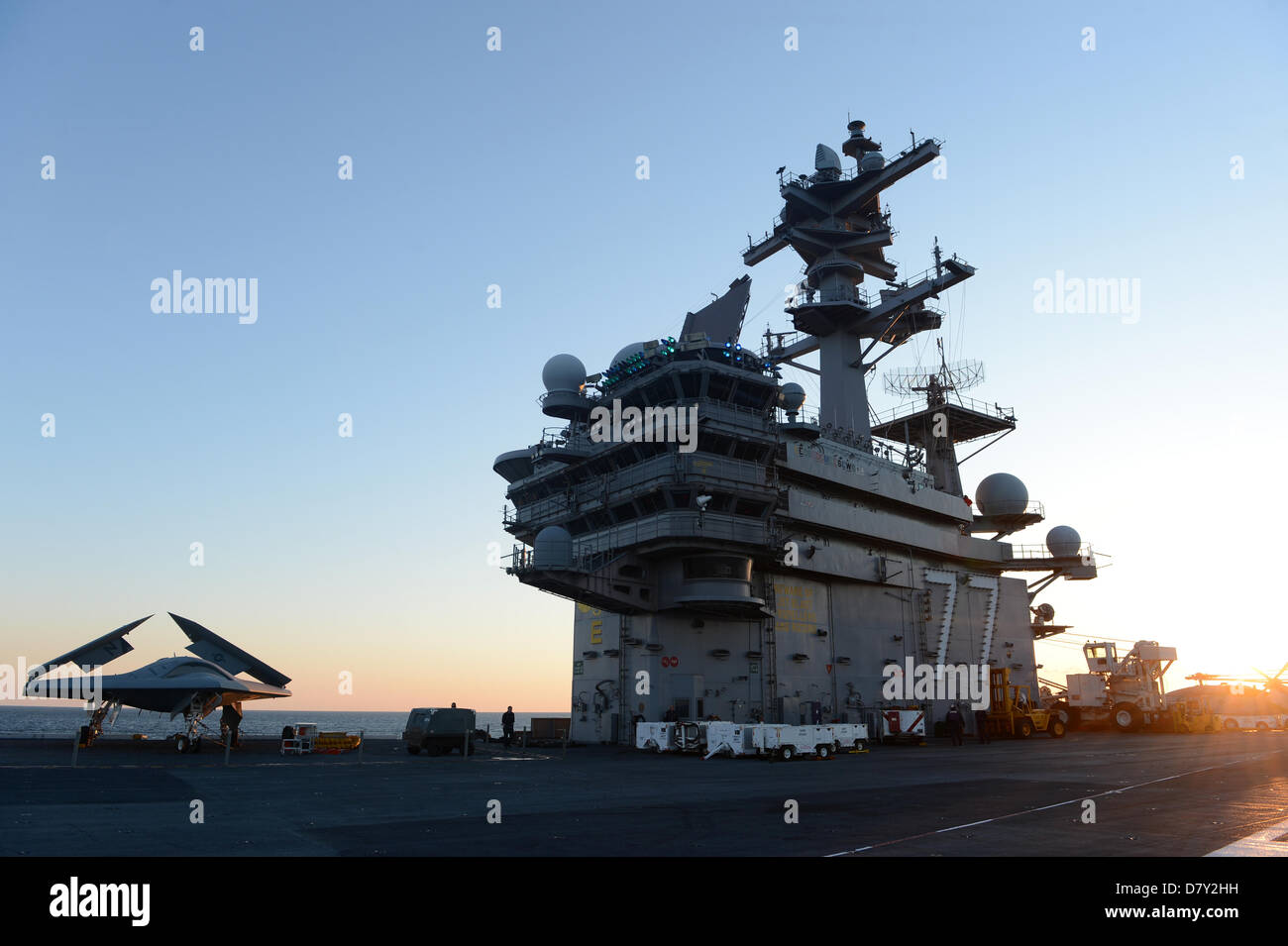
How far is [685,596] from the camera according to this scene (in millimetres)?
42500

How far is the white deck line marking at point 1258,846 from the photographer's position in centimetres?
1124

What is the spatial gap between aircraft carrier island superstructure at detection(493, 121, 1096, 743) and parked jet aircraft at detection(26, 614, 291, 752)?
14.8 meters

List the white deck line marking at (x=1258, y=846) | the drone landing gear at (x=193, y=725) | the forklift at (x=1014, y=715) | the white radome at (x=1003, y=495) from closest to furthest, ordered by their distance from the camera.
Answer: the white deck line marking at (x=1258, y=846)
the drone landing gear at (x=193, y=725)
the forklift at (x=1014, y=715)
the white radome at (x=1003, y=495)

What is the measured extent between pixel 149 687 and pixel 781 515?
3147 cm

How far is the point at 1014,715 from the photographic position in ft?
173

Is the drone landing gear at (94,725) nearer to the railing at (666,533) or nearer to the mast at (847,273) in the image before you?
the railing at (666,533)

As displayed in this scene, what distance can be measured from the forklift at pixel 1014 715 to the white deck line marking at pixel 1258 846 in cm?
4186

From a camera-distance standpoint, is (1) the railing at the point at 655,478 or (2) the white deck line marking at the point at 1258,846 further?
(1) the railing at the point at 655,478

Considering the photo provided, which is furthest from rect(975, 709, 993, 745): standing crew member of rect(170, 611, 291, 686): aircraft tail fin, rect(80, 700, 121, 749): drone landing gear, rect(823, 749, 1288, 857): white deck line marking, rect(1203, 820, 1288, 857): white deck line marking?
rect(80, 700, 121, 749): drone landing gear

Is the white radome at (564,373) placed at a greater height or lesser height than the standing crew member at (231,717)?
greater

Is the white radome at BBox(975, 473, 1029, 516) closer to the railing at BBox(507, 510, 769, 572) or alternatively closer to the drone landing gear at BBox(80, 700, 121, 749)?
the railing at BBox(507, 510, 769, 572)

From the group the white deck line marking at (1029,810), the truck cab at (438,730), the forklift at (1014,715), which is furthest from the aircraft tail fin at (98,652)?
the forklift at (1014,715)

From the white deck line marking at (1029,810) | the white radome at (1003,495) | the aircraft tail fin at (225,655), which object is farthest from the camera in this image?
the white radome at (1003,495)
